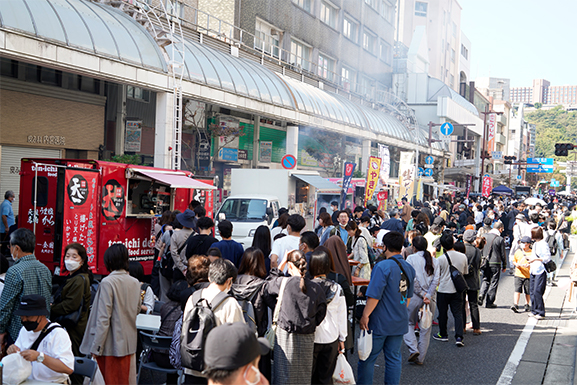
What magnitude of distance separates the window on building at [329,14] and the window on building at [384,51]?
9593 mm

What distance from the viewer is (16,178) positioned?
14852 millimetres

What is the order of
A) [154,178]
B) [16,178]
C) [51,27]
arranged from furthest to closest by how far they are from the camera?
[16,178], [51,27], [154,178]

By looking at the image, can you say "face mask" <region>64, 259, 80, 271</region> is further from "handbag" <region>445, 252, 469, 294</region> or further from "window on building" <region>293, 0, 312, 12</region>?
"window on building" <region>293, 0, 312, 12</region>

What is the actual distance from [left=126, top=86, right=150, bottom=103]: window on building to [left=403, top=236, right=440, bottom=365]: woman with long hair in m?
14.3

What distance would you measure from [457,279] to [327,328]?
3.59m

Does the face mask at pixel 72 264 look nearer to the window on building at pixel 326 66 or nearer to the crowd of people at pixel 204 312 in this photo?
the crowd of people at pixel 204 312

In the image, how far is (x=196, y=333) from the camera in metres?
3.71

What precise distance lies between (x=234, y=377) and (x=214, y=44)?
21.7m

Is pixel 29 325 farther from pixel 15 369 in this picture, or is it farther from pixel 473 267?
pixel 473 267

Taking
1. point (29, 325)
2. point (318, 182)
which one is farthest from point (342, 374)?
point (318, 182)

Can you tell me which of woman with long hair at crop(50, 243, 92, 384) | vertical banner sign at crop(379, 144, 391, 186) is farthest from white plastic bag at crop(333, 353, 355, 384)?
vertical banner sign at crop(379, 144, 391, 186)

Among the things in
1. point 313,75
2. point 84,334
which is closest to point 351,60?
point 313,75

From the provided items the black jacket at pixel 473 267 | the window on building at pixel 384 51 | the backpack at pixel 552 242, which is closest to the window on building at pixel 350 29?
the window on building at pixel 384 51

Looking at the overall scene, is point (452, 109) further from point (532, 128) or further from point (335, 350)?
point (532, 128)
